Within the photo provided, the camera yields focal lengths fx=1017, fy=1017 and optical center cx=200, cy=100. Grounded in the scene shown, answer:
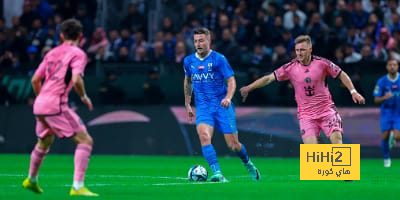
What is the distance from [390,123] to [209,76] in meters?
7.98

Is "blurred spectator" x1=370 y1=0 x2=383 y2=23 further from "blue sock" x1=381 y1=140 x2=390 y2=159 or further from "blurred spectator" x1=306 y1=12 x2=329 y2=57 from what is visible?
"blue sock" x1=381 y1=140 x2=390 y2=159

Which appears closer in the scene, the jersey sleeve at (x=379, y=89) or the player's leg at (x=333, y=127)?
the player's leg at (x=333, y=127)

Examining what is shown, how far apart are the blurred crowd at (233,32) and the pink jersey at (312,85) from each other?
8571 mm

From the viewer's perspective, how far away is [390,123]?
22.5m

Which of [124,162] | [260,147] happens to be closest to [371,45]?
[260,147]

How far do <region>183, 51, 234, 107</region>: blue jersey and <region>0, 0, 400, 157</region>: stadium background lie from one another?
329 inches

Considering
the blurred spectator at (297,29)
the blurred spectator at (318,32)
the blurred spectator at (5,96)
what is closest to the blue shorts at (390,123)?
the blurred spectator at (318,32)

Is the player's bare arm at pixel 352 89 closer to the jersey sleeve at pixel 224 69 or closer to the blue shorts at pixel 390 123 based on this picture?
the jersey sleeve at pixel 224 69

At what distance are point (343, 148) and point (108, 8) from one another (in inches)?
636

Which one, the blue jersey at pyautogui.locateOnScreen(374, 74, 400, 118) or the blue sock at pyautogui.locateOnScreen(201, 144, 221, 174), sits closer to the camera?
the blue sock at pyautogui.locateOnScreen(201, 144, 221, 174)

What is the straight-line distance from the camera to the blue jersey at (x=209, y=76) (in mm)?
15609

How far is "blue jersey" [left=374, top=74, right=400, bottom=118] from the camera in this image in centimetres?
2216

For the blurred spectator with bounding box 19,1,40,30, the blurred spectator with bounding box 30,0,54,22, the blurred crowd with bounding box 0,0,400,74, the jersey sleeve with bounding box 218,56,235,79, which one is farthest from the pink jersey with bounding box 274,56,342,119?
the blurred spectator with bounding box 30,0,54,22

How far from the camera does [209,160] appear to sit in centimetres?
1530
